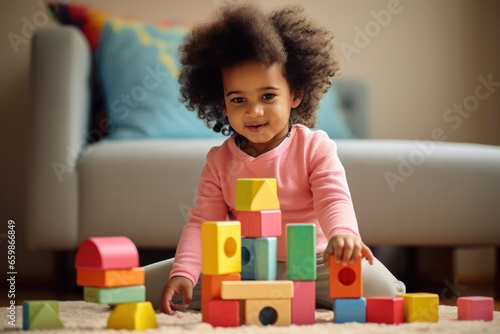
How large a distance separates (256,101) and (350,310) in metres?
0.42

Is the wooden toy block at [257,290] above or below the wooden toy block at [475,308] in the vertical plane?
above

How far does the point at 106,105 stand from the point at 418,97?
1072 mm

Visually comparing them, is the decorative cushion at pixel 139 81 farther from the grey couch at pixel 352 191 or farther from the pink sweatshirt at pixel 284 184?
the pink sweatshirt at pixel 284 184

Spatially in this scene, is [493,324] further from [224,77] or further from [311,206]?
[224,77]

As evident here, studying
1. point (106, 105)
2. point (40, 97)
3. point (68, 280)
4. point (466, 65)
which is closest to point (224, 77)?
point (40, 97)

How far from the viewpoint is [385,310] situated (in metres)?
1.08

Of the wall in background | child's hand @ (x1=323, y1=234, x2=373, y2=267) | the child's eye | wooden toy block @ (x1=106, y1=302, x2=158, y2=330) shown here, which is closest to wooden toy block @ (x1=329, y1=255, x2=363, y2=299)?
child's hand @ (x1=323, y1=234, x2=373, y2=267)

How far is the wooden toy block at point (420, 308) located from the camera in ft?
3.60

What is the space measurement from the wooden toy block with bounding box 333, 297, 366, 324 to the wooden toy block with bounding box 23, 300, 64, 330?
1.25 feet

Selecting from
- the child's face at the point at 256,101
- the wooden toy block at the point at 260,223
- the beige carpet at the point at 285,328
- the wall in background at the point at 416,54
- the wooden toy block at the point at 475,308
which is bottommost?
the beige carpet at the point at 285,328

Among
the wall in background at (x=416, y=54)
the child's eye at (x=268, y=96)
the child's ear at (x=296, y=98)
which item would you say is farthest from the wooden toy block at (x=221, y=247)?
the wall in background at (x=416, y=54)

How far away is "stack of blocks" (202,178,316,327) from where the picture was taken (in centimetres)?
103

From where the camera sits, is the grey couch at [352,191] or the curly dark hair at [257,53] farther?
the grey couch at [352,191]

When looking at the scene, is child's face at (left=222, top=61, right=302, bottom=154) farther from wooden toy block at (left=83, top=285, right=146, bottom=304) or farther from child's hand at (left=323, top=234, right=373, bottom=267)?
wooden toy block at (left=83, top=285, right=146, bottom=304)
